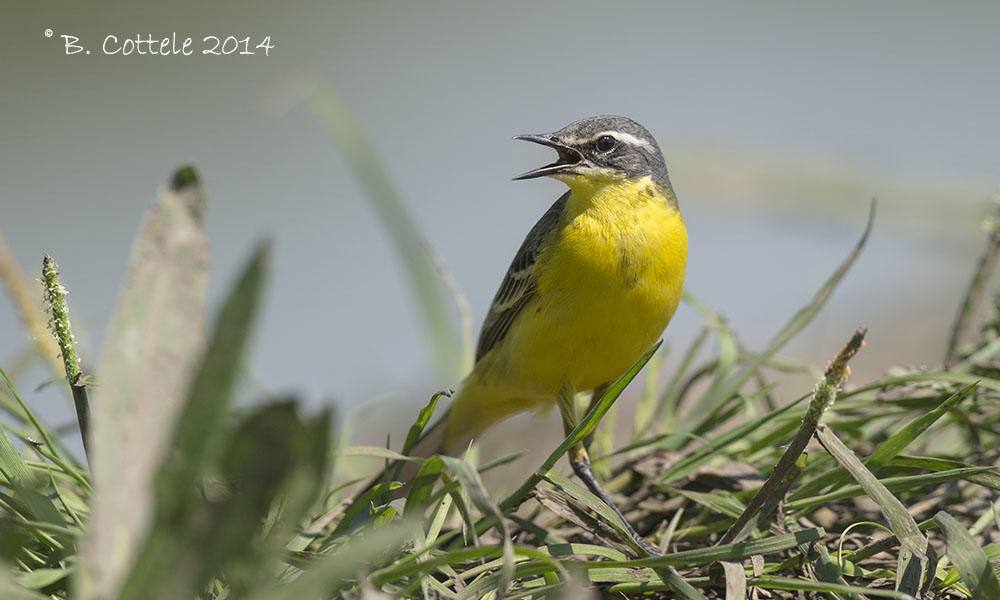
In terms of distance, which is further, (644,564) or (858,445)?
(858,445)

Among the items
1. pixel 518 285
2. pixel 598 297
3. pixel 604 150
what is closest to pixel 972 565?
pixel 598 297

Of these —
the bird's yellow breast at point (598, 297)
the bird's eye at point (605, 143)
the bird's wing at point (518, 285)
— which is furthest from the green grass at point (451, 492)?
the bird's eye at point (605, 143)

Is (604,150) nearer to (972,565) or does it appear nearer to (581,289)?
(581,289)

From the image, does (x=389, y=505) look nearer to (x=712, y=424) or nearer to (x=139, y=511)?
(x=139, y=511)

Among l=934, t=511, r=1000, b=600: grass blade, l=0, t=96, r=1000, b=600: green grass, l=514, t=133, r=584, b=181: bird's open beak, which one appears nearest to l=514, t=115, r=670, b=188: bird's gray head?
l=514, t=133, r=584, b=181: bird's open beak

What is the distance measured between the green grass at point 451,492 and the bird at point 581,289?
264 millimetres

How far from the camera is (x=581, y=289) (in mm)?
3301

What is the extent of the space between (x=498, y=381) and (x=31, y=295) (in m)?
1.76

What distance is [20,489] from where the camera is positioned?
1.74 m

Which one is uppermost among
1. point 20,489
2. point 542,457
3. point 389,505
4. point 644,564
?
point 20,489

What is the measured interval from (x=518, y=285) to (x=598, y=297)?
1.78 ft

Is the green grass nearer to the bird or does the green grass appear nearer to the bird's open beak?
the bird

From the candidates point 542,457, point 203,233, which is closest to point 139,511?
point 203,233

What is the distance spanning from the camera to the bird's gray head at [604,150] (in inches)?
149
